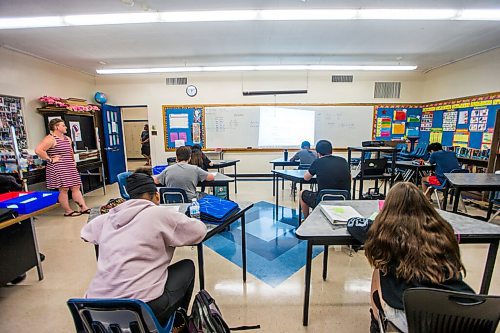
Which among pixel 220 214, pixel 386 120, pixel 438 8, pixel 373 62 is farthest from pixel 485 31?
pixel 220 214

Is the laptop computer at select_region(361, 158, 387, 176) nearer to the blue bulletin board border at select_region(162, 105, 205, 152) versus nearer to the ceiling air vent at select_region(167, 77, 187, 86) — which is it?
the blue bulletin board border at select_region(162, 105, 205, 152)

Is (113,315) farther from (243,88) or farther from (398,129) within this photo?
(398,129)

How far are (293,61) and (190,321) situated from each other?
564 centimetres

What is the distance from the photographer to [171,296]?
132cm

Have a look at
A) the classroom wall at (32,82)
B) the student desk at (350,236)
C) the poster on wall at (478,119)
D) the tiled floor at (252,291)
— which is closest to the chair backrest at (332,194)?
the tiled floor at (252,291)

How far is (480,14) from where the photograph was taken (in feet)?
10.3

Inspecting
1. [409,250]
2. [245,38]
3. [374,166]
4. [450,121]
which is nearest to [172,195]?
[409,250]

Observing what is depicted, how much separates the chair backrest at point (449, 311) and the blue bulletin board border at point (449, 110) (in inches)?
214

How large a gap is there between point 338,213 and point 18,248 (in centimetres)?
295

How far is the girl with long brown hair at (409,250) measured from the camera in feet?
3.61

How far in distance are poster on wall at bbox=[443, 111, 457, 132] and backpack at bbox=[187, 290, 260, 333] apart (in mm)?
6781

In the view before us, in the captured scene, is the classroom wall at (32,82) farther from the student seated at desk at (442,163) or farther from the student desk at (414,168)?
the student seated at desk at (442,163)

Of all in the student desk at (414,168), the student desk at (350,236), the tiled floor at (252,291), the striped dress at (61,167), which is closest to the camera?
the student desk at (350,236)

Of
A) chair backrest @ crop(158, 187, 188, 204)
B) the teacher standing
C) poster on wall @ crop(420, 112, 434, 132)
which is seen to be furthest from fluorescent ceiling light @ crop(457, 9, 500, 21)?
the teacher standing
